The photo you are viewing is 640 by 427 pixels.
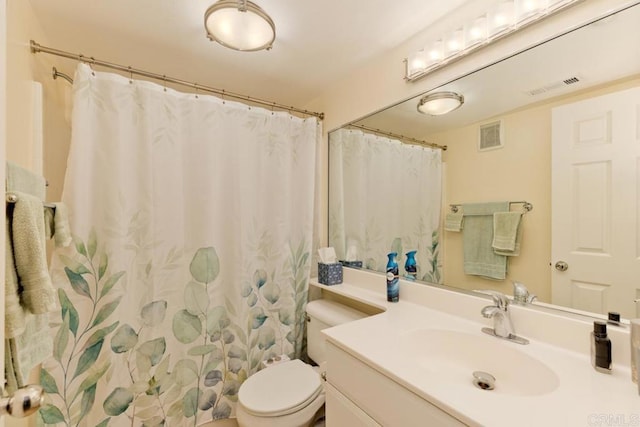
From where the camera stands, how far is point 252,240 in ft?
5.60

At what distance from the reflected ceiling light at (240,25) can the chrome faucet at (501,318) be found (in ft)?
4.76

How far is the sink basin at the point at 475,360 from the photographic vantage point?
822mm

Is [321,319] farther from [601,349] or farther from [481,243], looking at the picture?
[601,349]

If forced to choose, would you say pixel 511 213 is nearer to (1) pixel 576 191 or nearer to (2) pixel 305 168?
(1) pixel 576 191

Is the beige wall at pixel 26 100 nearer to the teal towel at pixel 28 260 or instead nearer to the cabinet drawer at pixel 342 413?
the teal towel at pixel 28 260

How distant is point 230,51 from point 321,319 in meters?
1.64

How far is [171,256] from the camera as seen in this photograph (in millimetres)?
1469

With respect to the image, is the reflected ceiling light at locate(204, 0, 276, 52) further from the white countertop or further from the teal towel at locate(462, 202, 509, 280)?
the white countertop

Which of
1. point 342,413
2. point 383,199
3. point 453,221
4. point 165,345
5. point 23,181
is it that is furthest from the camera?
point 383,199

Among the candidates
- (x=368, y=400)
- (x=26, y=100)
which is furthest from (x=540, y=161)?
(x=26, y=100)

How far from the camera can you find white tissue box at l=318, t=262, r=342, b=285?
1.77 metres

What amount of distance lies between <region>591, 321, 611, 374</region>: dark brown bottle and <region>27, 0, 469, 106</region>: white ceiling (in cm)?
132

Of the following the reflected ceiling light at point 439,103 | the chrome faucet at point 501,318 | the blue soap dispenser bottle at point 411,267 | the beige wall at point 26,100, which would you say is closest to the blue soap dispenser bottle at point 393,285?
the blue soap dispenser bottle at point 411,267

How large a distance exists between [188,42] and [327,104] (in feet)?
3.12
